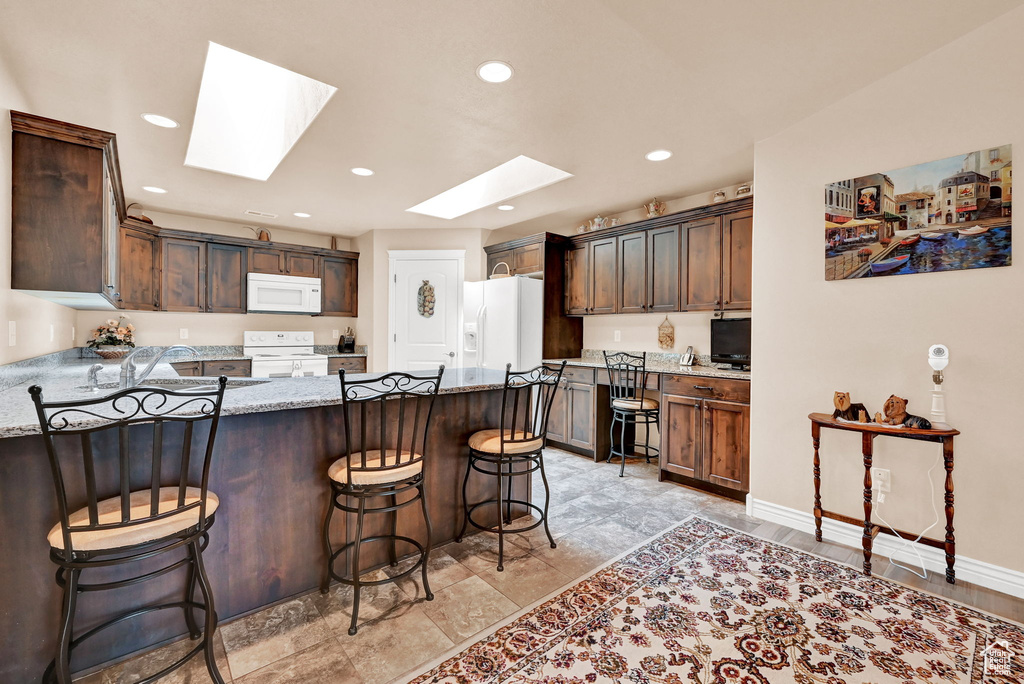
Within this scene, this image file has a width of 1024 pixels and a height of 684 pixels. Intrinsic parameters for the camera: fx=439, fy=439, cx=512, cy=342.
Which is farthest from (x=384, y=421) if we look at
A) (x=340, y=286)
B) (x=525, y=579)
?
(x=340, y=286)

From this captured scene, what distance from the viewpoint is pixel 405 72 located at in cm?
227

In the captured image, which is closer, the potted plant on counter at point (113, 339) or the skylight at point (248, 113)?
the skylight at point (248, 113)

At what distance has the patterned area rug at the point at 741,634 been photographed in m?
1.53

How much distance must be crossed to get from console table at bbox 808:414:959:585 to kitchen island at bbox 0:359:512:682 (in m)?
1.83

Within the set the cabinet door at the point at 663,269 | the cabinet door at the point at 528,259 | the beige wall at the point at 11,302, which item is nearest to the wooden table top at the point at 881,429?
the cabinet door at the point at 663,269

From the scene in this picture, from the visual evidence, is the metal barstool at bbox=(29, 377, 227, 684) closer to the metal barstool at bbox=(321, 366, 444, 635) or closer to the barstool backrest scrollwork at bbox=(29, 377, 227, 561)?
the barstool backrest scrollwork at bbox=(29, 377, 227, 561)

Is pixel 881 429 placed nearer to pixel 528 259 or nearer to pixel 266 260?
pixel 528 259

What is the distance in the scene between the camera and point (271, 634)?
1.72 metres

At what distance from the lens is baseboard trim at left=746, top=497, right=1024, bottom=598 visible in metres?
2.01

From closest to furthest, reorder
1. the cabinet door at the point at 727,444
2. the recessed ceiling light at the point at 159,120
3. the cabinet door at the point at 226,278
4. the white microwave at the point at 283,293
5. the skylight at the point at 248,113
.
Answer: the recessed ceiling light at the point at 159,120 < the skylight at the point at 248,113 < the cabinet door at the point at 727,444 < the cabinet door at the point at 226,278 < the white microwave at the point at 283,293

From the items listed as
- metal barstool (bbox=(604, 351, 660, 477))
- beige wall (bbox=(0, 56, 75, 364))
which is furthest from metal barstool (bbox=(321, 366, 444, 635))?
metal barstool (bbox=(604, 351, 660, 477))

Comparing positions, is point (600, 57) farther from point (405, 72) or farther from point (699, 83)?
point (405, 72)

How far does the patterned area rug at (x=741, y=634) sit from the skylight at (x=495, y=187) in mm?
3052

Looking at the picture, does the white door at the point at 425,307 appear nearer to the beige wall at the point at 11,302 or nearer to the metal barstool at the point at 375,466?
the beige wall at the point at 11,302
